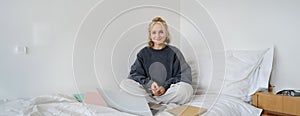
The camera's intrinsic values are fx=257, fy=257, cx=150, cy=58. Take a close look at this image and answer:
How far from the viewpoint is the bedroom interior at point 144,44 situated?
63.2 inches

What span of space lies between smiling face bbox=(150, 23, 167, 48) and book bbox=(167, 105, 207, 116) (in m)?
0.45

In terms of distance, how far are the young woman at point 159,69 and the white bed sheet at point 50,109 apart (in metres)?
0.27

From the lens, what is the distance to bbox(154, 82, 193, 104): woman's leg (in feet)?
4.83

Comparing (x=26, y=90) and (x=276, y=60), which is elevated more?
(x=276, y=60)

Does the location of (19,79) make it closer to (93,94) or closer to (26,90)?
(26,90)

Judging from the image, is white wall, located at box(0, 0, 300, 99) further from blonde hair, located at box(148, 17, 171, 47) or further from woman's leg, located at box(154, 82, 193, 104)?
woman's leg, located at box(154, 82, 193, 104)

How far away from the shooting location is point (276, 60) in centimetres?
185

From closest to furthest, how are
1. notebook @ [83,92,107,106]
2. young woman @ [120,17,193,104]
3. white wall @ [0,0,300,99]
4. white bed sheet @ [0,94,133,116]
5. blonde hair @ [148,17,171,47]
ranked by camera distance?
white bed sheet @ [0,94,133,116] < notebook @ [83,92,107,106] < young woman @ [120,17,193,104] < blonde hair @ [148,17,171,47] < white wall @ [0,0,300,99]

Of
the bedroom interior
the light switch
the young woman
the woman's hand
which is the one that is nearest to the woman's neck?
the young woman

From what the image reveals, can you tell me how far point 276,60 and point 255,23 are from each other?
12.6 inches

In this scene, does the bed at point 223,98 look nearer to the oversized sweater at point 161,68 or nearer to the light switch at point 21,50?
the oversized sweater at point 161,68

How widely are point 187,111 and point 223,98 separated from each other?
464mm

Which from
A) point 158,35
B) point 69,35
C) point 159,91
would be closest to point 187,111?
point 159,91

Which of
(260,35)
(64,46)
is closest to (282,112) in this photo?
(260,35)
